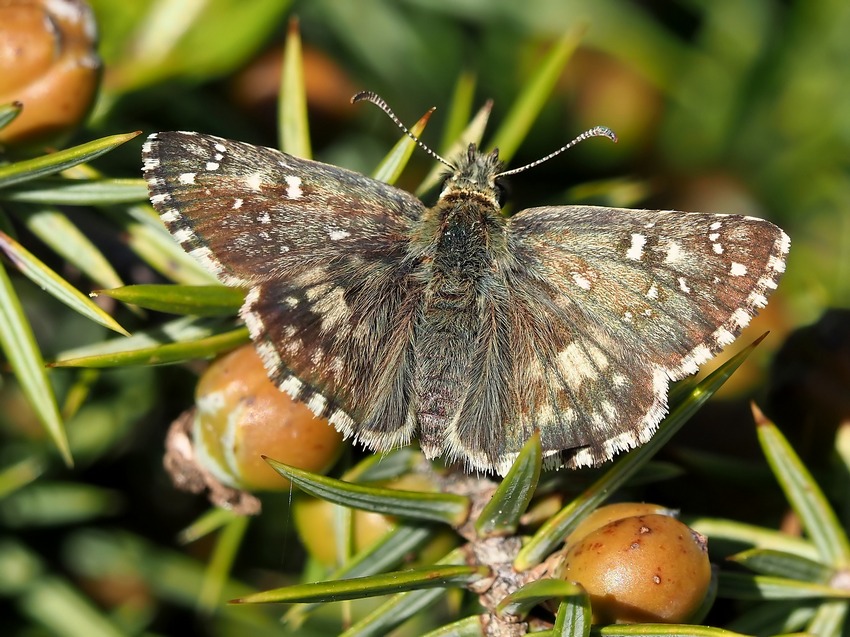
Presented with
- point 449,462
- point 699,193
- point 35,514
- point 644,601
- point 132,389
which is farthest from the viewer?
point 699,193

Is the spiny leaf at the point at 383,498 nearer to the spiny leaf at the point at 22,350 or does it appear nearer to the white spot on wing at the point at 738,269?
the spiny leaf at the point at 22,350

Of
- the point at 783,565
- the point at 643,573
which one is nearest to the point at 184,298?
the point at 643,573

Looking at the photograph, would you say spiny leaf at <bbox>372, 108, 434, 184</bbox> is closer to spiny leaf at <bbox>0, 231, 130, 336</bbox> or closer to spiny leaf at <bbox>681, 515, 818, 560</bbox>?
spiny leaf at <bbox>0, 231, 130, 336</bbox>

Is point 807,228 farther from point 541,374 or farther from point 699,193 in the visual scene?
point 541,374

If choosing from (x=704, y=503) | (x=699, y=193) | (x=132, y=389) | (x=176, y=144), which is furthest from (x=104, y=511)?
(x=699, y=193)

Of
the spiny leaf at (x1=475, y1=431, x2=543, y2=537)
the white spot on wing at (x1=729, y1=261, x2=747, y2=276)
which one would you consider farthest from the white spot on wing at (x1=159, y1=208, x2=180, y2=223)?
the white spot on wing at (x1=729, y1=261, x2=747, y2=276)

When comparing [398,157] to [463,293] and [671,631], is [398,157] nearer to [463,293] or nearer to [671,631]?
[463,293]
